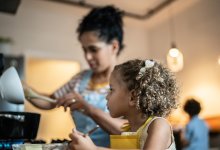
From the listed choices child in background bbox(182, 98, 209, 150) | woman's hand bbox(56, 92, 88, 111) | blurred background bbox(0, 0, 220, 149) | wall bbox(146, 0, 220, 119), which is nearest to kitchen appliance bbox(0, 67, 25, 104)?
woman's hand bbox(56, 92, 88, 111)

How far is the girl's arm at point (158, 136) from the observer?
0.69 m

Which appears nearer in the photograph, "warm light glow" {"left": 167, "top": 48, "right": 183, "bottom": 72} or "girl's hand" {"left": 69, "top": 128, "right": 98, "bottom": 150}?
"girl's hand" {"left": 69, "top": 128, "right": 98, "bottom": 150}

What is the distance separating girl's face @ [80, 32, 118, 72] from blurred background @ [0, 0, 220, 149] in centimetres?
146

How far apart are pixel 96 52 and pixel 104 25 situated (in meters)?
0.12

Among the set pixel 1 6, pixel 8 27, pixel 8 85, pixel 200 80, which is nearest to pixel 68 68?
pixel 8 27

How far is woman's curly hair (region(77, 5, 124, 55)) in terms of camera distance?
1.28 metres

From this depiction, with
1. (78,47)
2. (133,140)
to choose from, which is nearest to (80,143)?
(133,140)

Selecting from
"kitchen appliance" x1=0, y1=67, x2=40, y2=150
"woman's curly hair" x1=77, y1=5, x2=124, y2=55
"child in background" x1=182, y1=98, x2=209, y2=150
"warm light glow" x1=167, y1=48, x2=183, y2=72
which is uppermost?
"woman's curly hair" x1=77, y1=5, x2=124, y2=55

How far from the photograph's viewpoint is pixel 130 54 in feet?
12.3

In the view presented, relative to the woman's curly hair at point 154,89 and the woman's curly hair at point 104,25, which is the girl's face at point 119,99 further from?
the woman's curly hair at point 104,25

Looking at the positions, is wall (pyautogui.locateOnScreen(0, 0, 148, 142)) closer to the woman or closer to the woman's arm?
the woman

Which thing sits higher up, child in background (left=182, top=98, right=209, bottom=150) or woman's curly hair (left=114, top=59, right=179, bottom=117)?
woman's curly hair (left=114, top=59, right=179, bottom=117)

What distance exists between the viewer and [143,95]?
842mm

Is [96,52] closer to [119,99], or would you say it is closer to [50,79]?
[119,99]
